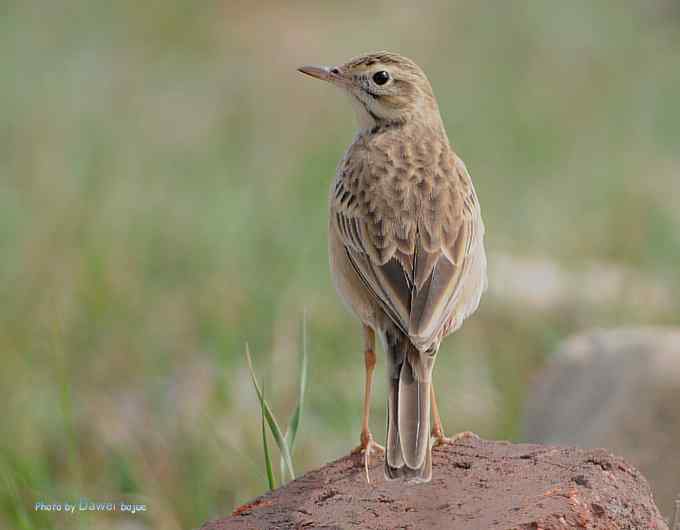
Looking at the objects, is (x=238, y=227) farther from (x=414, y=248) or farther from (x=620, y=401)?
(x=414, y=248)

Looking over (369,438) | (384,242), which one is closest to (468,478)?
(369,438)

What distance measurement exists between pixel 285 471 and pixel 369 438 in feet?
1.07

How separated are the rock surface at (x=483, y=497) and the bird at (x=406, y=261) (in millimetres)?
114

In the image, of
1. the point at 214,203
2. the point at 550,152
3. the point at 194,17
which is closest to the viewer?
the point at 214,203

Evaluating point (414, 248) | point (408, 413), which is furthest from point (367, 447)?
point (414, 248)

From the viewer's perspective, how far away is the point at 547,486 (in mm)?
3783

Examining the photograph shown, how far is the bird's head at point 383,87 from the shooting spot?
228 inches

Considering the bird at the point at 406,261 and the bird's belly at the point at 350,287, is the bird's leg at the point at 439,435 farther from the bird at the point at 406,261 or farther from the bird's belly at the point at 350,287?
the bird's belly at the point at 350,287

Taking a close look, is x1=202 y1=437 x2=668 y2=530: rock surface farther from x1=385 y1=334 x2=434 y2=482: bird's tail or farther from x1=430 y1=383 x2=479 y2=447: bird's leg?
x1=430 y1=383 x2=479 y2=447: bird's leg

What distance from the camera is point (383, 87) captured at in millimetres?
5781

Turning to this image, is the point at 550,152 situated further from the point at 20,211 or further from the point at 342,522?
the point at 342,522

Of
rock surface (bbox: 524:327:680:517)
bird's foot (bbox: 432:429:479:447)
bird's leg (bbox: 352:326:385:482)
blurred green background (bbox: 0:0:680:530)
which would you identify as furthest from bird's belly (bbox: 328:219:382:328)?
rock surface (bbox: 524:327:680:517)

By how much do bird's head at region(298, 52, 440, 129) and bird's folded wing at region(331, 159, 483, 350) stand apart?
29.3 inches

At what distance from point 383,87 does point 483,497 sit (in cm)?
251
